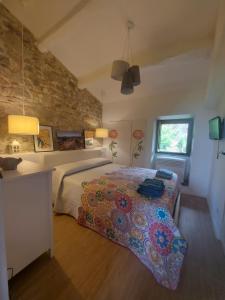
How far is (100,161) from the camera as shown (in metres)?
3.40

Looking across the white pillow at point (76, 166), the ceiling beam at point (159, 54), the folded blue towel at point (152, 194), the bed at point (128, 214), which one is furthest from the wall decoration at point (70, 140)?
the folded blue towel at point (152, 194)

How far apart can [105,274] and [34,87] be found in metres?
3.20

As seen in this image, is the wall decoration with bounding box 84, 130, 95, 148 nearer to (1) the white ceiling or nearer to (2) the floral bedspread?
(1) the white ceiling

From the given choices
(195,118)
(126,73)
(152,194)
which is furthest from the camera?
A: (195,118)

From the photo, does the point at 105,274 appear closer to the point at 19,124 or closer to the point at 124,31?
the point at 19,124

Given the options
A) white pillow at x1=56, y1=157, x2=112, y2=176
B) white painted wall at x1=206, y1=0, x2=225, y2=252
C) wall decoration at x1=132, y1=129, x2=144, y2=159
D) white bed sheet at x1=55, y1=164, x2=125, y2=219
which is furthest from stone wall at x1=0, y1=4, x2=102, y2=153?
white painted wall at x1=206, y1=0, x2=225, y2=252

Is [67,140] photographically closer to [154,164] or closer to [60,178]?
[60,178]

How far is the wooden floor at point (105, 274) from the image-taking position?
123 centimetres

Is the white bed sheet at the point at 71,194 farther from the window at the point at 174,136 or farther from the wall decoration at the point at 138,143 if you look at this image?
the window at the point at 174,136

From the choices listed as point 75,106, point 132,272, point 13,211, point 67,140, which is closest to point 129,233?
point 132,272

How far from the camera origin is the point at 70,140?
11.5 ft

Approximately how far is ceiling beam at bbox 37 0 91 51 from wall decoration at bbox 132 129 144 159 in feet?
9.04

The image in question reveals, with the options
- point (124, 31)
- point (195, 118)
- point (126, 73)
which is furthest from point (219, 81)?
point (124, 31)

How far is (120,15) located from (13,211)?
2.88 meters
